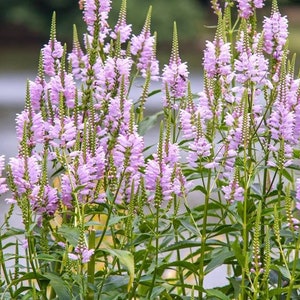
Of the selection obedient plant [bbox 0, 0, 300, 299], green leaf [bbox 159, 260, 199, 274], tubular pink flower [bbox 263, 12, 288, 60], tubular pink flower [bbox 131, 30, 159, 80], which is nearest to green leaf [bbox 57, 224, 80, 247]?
obedient plant [bbox 0, 0, 300, 299]

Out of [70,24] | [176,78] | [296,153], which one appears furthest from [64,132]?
[70,24]

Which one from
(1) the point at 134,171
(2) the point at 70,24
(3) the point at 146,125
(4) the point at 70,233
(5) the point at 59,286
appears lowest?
(5) the point at 59,286

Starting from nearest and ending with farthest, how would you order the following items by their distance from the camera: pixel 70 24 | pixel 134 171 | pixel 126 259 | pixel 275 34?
pixel 126 259
pixel 134 171
pixel 275 34
pixel 70 24

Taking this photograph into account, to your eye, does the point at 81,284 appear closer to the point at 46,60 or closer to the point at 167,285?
the point at 167,285

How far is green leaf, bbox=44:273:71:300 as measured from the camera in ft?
6.98

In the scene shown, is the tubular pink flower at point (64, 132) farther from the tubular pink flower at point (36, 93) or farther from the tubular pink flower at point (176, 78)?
the tubular pink flower at point (176, 78)

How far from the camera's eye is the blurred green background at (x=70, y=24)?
2545 cm

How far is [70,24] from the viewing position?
81.7 feet

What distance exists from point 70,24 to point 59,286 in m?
23.1

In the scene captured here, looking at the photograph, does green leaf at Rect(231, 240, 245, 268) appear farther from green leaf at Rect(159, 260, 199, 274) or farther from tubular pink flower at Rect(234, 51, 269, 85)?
tubular pink flower at Rect(234, 51, 269, 85)

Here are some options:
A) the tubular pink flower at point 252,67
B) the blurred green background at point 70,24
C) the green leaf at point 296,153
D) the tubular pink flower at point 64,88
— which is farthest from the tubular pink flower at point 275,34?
the blurred green background at point 70,24

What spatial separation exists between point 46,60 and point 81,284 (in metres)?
0.65

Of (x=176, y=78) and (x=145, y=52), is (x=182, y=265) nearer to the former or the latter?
(x=176, y=78)

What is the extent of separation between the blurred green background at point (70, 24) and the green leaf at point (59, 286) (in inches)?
811
